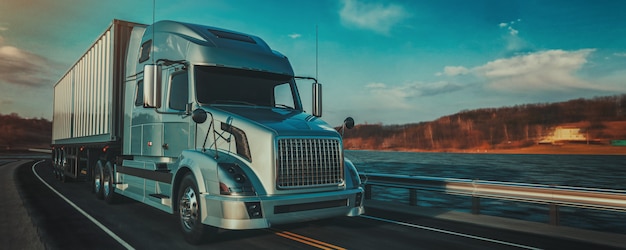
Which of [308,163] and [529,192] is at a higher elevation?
[308,163]

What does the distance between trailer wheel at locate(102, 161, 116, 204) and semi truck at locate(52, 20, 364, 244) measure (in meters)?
0.29

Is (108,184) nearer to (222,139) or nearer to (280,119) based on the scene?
(222,139)

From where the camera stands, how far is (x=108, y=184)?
10.1 m

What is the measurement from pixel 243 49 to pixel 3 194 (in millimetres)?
10137

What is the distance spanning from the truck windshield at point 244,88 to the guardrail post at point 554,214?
5.07 metres

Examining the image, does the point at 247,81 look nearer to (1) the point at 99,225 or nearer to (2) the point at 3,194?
(1) the point at 99,225

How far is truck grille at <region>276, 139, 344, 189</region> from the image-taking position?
18.3ft

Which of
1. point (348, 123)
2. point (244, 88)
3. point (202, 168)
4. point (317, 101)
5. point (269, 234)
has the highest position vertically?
point (244, 88)

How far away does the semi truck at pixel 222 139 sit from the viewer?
550 cm

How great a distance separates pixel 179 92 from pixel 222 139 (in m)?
1.35

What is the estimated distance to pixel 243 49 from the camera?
7098mm

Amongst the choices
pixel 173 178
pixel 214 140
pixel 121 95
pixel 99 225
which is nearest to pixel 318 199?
pixel 214 140

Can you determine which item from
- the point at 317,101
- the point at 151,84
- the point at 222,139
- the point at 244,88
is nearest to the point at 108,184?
the point at 151,84

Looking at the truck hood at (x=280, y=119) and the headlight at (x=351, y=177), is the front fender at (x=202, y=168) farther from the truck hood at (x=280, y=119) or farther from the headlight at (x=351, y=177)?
the headlight at (x=351, y=177)
